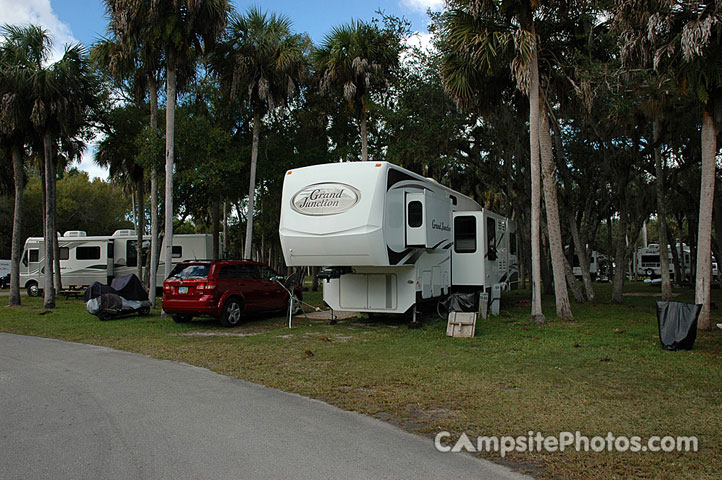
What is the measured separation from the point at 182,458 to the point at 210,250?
71.9 ft

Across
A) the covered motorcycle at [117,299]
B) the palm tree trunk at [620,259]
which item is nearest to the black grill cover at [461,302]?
the palm tree trunk at [620,259]

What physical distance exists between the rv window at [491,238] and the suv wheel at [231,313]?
700cm

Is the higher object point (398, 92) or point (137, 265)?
point (398, 92)

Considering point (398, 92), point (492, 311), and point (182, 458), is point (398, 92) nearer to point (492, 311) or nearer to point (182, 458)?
point (492, 311)

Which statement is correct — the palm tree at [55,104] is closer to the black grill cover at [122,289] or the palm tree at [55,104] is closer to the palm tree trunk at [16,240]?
the palm tree trunk at [16,240]

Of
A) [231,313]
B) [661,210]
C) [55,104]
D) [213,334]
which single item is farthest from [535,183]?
[55,104]

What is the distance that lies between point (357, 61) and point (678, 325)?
13589 mm

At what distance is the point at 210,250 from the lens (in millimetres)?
25719

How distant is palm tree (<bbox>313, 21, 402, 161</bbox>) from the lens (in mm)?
19078

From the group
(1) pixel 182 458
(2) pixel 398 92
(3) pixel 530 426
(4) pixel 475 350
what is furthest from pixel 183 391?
(2) pixel 398 92

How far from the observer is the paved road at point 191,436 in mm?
4348

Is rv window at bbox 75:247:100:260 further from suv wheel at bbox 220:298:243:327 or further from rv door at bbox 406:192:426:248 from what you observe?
rv door at bbox 406:192:426:248

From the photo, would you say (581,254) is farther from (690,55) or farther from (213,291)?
(213,291)

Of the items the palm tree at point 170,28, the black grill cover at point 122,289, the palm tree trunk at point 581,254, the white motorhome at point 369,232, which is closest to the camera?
the white motorhome at point 369,232
